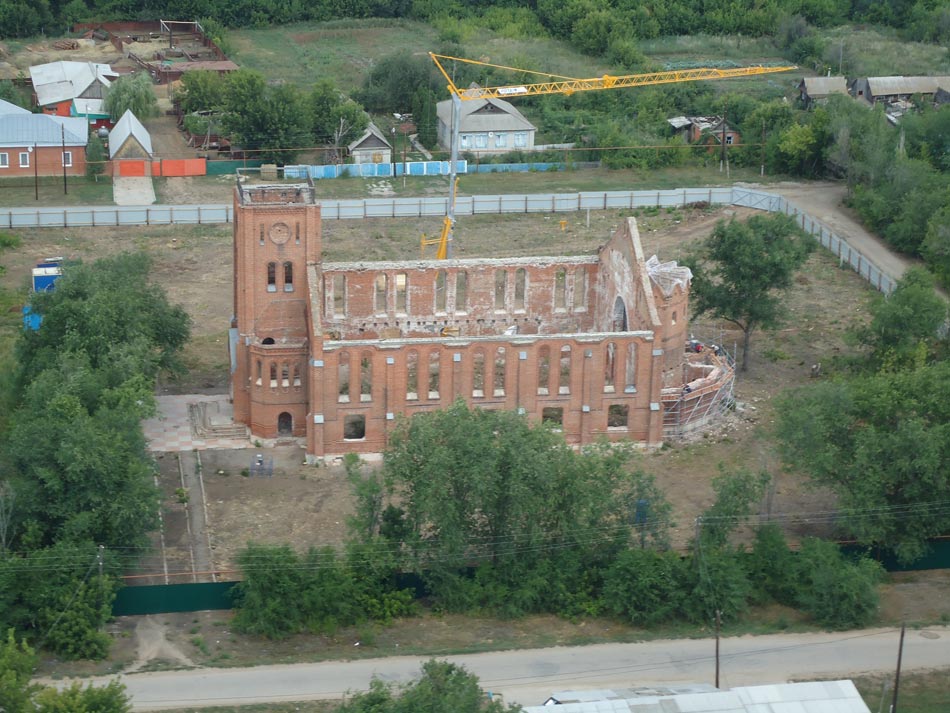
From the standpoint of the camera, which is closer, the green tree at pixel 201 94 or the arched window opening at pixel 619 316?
the arched window opening at pixel 619 316

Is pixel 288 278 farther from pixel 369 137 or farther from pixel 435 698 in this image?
pixel 369 137

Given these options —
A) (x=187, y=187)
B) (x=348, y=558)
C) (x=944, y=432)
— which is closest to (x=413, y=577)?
(x=348, y=558)

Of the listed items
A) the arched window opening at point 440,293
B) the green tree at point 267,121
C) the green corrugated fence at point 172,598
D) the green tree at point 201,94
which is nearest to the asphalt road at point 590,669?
the green corrugated fence at point 172,598

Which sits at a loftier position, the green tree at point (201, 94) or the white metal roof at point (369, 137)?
the green tree at point (201, 94)

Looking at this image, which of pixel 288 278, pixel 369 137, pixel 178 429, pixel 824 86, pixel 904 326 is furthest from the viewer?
pixel 824 86

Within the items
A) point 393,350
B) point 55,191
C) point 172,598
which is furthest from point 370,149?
point 172,598

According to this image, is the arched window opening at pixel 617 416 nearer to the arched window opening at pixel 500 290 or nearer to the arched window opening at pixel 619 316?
the arched window opening at pixel 619 316

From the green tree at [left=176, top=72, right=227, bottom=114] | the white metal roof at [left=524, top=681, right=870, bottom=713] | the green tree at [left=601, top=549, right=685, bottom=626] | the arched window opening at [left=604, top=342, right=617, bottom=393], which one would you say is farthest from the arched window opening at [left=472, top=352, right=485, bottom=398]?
the green tree at [left=176, top=72, right=227, bottom=114]
